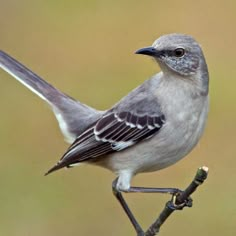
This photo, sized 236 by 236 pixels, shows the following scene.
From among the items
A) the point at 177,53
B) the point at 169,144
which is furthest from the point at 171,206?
the point at 177,53

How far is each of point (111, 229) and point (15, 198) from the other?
4.02 ft

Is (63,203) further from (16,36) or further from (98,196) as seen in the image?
(16,36)

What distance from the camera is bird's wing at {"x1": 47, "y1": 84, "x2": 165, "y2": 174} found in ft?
23.1

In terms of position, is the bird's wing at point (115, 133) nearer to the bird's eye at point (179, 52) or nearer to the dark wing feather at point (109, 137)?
the dark wing feather at point (109, 137)

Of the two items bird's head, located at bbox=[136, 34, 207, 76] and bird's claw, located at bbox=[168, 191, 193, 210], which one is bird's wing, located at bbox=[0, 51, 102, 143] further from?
bird's claw, located at bbox=[168, 191, 193, 210]

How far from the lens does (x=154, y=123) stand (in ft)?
22.7

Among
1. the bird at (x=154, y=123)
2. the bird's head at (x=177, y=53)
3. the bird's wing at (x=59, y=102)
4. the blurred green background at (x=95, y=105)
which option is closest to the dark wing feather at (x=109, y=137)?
the bird at (x=154, y=123)

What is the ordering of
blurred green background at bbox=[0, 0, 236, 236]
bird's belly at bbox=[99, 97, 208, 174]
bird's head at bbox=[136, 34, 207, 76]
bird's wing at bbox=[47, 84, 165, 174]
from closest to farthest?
bird's head at bbox=[136, 34, 207, 76], bird's belly at bbox=[99, 97, 208, 174], bird's wing at bbox=[47, 84, 165, 174], blurred green background at bbox=[0, 0, 236, 236]

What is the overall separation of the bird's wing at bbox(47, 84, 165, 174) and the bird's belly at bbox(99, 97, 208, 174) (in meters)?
0.11

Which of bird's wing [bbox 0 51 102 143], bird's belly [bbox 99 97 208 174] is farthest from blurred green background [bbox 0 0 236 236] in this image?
bird's belly [bbox 99 97 208 174]

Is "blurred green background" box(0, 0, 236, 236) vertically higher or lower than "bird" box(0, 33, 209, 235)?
lower

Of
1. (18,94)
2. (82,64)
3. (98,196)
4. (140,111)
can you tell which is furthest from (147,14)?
(140,111)

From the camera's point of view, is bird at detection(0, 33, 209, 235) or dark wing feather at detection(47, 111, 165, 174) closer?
bird at detection(0, 33, 209, 235)

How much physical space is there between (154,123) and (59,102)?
42.2 inches
